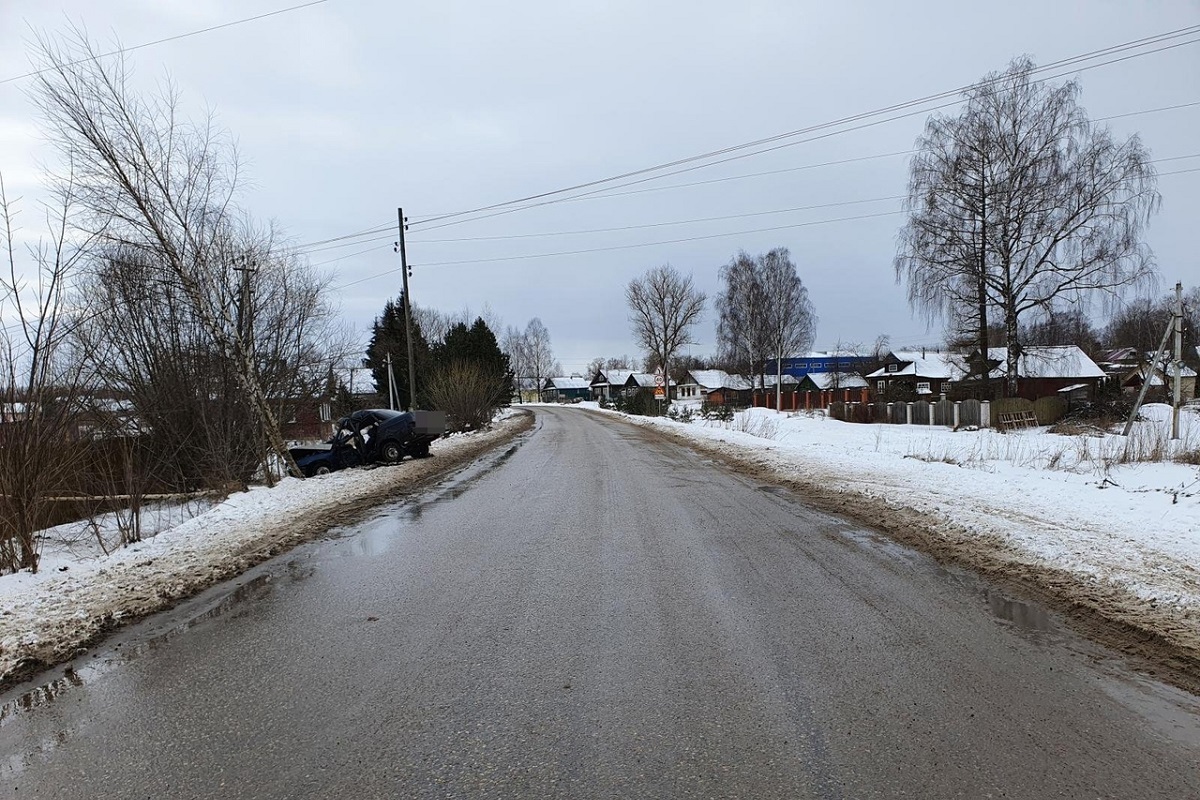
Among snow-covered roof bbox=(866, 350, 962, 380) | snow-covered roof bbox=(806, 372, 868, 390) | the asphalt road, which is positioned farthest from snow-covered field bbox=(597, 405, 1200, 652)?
snow-covered roof bbox=(806, 372, 868, 390)

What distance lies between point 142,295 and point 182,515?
4840 mm

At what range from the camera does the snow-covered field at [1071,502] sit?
5.45m

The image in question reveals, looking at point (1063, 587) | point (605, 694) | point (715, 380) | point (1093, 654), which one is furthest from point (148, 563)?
point (715, 380)

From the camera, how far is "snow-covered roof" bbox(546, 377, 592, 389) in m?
137

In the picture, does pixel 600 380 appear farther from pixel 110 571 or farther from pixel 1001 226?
pixel 110 571

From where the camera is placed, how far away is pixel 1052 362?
116 ft

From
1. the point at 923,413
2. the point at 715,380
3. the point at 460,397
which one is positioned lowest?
the point at 923,413

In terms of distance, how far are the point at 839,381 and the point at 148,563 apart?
70038 mm

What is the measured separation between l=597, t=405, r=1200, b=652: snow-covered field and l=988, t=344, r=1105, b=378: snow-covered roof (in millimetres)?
20715

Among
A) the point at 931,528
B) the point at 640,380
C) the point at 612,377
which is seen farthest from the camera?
the point at 612,377

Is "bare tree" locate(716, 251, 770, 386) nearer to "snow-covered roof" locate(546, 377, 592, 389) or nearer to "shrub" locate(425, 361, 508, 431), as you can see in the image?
"shrub" locate(425, 361, 508, 431)

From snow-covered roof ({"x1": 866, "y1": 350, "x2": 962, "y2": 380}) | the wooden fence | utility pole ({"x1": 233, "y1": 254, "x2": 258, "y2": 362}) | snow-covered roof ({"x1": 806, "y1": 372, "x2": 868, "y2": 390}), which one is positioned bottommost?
the wooden fence

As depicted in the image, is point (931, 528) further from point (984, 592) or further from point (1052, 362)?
point (1052, 362)

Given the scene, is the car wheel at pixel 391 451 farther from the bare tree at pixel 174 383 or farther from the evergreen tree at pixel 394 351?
the evergreen tree at pixel 394 351
